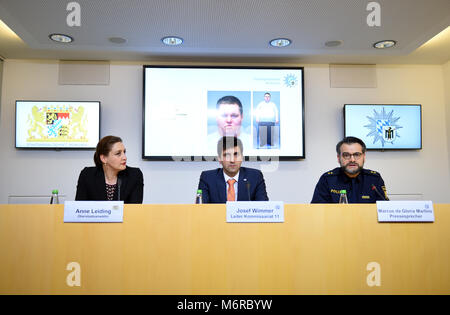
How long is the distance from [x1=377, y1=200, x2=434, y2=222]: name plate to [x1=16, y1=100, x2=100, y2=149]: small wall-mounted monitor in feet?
9.66

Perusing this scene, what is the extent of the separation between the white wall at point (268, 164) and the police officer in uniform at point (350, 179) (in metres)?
1.30

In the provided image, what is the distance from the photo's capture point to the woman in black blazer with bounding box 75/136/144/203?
244cm

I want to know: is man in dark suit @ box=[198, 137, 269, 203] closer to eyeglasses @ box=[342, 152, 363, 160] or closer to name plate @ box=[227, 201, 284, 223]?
eyeglasses @ box=[342, 152, 363, 160]

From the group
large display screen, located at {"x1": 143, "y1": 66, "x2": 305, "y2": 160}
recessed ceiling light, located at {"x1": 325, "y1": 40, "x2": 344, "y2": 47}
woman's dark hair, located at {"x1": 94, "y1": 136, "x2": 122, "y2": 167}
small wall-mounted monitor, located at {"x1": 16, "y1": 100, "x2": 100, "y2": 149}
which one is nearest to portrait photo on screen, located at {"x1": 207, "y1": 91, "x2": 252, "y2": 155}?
Answer: large display screen, located at {"x1": 143, "y1": 66, "x2": 305, "y2": 160}

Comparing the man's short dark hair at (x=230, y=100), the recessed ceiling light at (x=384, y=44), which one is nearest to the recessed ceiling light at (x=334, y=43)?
the recessed ceiling light at (x=384, y=44)

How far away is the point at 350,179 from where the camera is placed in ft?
8.30

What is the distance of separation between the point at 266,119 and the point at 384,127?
1233 millimetres

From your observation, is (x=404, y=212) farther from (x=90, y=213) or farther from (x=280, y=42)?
(x=280, y=42)

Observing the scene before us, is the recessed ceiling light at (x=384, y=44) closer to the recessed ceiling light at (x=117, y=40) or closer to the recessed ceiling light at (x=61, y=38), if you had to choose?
the recessed ceiling light at (x=117, y=40)

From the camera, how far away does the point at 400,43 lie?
339 centimetres

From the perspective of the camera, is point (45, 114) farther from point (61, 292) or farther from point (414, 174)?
point (414, 174)

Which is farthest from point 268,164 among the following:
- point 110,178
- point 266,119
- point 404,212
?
point 404,212

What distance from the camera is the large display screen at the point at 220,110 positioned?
374 cm

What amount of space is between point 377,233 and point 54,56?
347 cm
